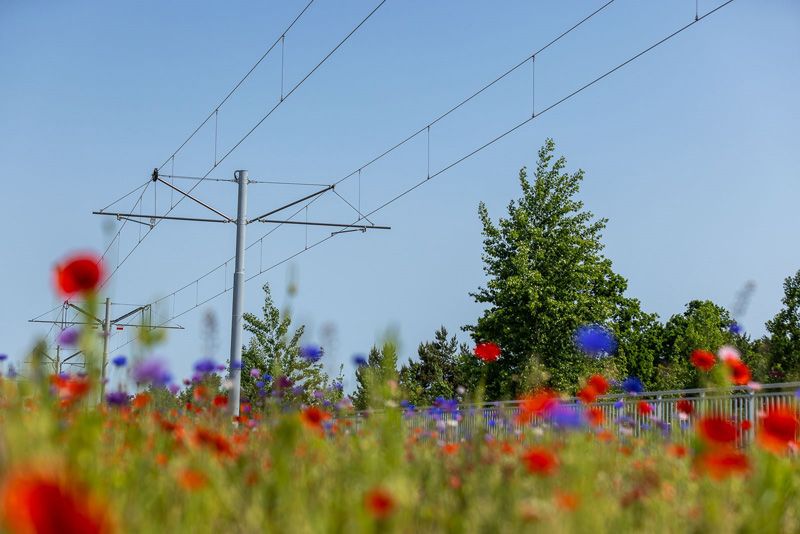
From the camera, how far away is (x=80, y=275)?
332 centimetres

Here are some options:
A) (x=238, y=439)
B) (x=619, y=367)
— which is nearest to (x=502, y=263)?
(x=619, y=367)

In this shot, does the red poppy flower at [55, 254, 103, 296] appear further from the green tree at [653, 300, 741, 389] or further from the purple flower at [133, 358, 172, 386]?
the green tree at [653, 300, 741, 389]

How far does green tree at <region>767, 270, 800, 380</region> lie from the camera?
154ft

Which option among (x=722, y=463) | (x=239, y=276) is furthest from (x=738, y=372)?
(x=239, y=276)

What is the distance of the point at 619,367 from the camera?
156 feet

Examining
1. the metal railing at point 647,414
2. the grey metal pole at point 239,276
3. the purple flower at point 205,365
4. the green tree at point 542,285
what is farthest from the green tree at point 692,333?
the purple flower at point 205,365

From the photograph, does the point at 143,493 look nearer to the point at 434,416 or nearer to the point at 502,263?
the point at 434,416

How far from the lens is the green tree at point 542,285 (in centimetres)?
4034

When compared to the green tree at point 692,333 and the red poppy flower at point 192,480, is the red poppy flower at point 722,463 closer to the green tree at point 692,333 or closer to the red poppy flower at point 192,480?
the red poppy flower at point 192,480

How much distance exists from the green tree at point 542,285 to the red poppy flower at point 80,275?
116 feet

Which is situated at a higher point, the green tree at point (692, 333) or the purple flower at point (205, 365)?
the green tree at point (692, 333)

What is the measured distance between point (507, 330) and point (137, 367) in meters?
35.6

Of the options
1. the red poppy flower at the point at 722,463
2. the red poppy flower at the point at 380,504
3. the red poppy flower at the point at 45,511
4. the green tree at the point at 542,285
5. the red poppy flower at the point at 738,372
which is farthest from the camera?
A: the green tree at the point at 542,285

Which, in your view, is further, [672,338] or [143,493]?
[672,338]
